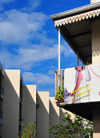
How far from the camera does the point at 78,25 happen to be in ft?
49.4

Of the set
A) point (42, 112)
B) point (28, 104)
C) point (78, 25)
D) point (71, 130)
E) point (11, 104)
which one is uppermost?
point (78, 25)

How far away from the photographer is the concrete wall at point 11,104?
38031mm

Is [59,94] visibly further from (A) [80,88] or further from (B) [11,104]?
(B) [11,104]

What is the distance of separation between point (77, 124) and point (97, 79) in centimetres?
1363

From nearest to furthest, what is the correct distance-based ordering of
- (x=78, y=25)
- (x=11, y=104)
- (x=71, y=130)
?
(x=78, y=25)
(x=71, y=130)
(x=11, y=104)

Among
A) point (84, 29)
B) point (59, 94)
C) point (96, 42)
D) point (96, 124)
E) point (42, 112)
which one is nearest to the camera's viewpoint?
point (59, 94)

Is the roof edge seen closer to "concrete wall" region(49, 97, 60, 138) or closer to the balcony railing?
the balcony railing

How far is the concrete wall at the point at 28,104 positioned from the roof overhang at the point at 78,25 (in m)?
28.8

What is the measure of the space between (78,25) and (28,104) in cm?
3388

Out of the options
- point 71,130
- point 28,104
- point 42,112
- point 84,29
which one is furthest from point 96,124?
point 42,112

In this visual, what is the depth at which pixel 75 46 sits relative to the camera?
59.4 ft

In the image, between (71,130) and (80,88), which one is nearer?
(80,88)

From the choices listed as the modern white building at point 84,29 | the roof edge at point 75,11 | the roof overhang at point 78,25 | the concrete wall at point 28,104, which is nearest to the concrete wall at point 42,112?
the concrete wall at point 28,104

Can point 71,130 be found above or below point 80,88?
below
